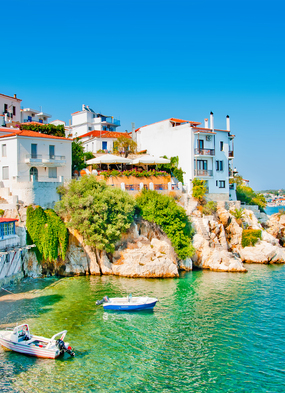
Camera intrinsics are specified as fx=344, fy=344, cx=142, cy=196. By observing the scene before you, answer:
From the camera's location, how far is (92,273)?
34.2m

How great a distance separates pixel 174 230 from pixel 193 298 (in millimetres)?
10871

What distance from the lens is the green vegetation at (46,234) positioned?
3219 cm

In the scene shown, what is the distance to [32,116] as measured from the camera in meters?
69.4

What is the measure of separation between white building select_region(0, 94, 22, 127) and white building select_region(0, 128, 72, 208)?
19.8 meters

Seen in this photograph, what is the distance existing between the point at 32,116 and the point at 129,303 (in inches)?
2159

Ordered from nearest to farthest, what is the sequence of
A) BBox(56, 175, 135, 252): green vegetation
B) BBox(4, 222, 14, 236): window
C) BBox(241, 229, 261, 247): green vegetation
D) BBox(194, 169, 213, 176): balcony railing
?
BBox(4, 222, 14, 236): window < BBox(56, 175, 135, 252): green vegetation < BBox(241, 229, 261, 247): green vegetation < BBox(194, 169, 213, 176): balcony railing

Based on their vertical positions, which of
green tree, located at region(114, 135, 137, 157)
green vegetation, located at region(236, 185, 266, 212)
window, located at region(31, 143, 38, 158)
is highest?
green tree, located at region(114, 135, 137, 157)

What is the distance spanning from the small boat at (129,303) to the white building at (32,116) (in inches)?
2002

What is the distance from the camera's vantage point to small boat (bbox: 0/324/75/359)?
1804 cm

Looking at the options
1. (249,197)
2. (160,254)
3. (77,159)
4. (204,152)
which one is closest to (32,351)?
(160,254)

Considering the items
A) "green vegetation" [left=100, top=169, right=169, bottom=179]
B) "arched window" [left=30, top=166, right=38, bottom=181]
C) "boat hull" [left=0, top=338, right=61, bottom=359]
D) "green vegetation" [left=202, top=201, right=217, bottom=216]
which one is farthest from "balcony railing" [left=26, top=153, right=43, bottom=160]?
"boat hull" [left=0, top=338, right=61, bottom=359]

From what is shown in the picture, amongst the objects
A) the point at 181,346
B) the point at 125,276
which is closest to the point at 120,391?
the point at 181,346

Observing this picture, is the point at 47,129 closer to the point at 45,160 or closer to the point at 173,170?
the point at 45,160

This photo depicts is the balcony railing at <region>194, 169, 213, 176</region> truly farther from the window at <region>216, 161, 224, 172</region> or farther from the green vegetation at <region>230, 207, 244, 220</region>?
the green vegetation at <region>230, 207, 244, 220</region>
